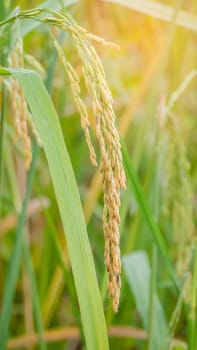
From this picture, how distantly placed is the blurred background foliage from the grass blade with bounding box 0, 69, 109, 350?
0.78ft

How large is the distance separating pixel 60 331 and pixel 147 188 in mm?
312

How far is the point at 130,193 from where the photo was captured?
3.19 ft

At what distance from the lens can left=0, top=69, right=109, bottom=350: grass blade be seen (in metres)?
0.57

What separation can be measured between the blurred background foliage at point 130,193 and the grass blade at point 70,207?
24 cm

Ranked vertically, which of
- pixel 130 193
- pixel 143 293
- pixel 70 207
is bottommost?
pixel 143 293

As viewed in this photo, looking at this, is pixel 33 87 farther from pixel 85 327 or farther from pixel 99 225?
pixel 99 225

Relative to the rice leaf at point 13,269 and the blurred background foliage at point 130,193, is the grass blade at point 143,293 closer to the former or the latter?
the blurred background foliage at point 130,193

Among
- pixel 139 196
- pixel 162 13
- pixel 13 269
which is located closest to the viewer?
pixel 139 196

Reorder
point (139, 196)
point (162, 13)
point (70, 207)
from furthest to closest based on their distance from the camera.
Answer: point (162, 13) < point (139, 196) < point (70, 207)

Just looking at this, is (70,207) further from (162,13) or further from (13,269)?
(162,13)

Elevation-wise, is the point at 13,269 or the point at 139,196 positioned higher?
the point at 139,196

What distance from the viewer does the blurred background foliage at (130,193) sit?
3.11 ft

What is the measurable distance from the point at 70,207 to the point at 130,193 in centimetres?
41

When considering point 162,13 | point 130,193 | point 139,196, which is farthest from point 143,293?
point 162,13
